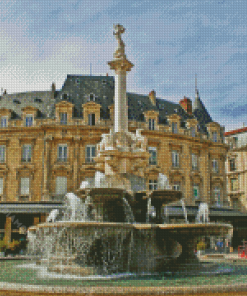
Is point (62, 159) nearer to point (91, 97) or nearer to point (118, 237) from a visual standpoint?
point (91, 97)

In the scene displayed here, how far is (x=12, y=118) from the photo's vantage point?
3450cm

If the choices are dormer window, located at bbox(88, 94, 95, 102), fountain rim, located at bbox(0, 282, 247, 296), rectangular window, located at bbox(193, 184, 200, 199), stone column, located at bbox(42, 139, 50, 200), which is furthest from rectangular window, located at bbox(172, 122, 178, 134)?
fountain rim, located at bbox(0, 282, 247, 296)

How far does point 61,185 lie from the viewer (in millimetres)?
32500

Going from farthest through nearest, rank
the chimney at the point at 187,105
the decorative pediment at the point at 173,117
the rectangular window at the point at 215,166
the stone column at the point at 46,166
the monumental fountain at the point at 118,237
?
1. the chimney at the point at 187,105
2. the rectangular window at the point at 215,166
3. the decorative pediment at the point at 173,117
4. the stone column at the point at 46,166
5. the monumental fountain at the point at 118,237

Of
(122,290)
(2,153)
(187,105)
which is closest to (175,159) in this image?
(187,105)

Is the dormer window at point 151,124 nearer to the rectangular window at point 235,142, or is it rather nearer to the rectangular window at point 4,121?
the rectangular window at point 4,121

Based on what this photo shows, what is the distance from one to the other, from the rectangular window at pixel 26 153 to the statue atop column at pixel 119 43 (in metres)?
18.1

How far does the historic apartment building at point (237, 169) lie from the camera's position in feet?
146

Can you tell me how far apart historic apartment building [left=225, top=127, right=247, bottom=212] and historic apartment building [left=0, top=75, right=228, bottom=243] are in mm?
6195

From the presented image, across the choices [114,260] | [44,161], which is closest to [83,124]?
[44,161]

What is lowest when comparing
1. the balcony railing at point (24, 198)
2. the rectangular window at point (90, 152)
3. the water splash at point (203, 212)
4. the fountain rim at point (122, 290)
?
the fountain rim at point (122, 290)

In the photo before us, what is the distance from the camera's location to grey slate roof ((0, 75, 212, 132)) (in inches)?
1390

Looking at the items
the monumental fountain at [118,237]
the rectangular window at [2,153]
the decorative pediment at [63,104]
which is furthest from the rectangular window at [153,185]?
the monumental fountain at [118,237]

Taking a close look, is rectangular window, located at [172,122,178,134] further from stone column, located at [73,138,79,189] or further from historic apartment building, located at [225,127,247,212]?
historic apartment building, located at [225,127,247,212]
